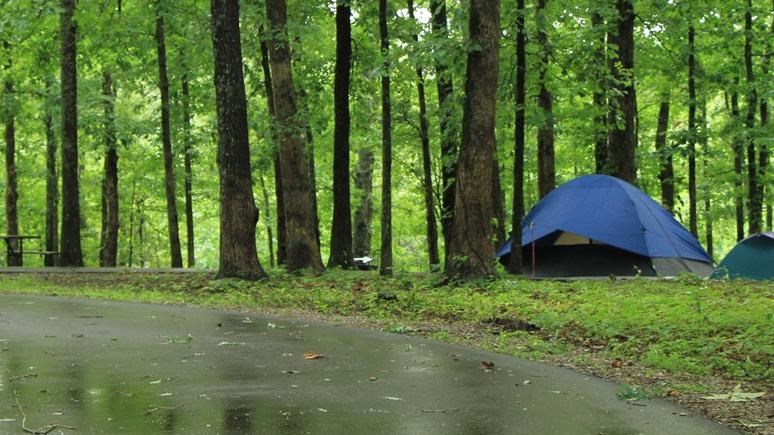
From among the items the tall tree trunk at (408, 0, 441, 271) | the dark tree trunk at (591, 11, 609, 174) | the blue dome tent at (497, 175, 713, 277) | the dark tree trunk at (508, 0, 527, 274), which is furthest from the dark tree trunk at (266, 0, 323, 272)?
the dark tree trunk at (591, 11, 609, 174)

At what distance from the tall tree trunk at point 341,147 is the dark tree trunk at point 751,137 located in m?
13.4

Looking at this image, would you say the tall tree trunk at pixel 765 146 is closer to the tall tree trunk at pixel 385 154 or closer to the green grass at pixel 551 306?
the tall tree trunk at pixel 385 154

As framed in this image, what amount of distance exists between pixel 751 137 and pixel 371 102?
12.7m

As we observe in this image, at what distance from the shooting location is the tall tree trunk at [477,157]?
47.6 feet

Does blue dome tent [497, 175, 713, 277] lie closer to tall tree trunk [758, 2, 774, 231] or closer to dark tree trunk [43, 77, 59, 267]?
tall tree trunk [758, 2, 774, 231]

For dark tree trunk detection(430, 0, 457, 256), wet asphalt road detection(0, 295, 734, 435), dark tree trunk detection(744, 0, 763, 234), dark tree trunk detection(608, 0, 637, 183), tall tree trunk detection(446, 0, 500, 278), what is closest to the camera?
wet asphalt road detection(0, 295, 734, 435)

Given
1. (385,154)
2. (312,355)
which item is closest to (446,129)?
(385,154)

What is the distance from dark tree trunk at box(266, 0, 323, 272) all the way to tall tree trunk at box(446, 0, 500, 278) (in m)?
4.38

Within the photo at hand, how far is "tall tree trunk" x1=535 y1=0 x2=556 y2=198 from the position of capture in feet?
56.8

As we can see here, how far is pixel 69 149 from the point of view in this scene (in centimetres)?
2223

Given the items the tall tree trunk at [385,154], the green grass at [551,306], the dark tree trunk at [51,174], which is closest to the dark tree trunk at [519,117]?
the green grass at [551,306]

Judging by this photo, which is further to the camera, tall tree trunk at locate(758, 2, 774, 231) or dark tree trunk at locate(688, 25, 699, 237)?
tall tree trunk at locate(758, 2, 774, 231)

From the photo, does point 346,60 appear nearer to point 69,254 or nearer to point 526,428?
point 69,254

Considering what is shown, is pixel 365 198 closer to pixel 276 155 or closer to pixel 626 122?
pixel 276 155
